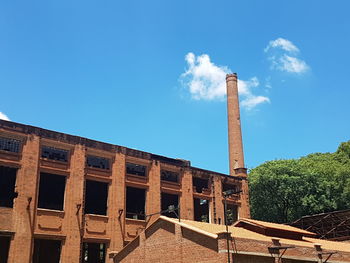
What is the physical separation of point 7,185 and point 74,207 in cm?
514

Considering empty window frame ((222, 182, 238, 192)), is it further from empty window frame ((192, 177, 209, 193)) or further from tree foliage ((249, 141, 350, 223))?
tree foliage ((249, 141, 350, 223))

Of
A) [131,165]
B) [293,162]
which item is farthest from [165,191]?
[293,162]

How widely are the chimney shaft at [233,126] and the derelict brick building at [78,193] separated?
1170 cm

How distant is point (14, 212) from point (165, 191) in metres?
13.8

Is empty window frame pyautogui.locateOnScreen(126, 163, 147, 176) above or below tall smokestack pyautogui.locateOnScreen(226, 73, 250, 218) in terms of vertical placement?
below

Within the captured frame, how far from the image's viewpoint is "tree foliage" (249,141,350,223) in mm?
50750

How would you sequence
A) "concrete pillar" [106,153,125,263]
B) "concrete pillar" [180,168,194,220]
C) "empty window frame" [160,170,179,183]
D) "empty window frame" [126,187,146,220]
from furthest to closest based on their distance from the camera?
"empty window frame" [160,170,179,183] < "concrete pillar" [180,168,194,220] < "empty window frame" [126,187,146,220] < "concrete pillar" [106,153,125,263]

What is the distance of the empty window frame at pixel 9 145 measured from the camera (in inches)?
1187

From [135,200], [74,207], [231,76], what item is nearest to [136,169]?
[135,200]

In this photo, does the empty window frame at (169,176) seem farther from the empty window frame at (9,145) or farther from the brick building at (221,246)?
the empty window frame at (9,145)

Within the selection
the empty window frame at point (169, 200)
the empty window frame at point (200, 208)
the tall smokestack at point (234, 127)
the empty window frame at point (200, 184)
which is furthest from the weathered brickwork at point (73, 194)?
the tall smokestack at point (234, 127)

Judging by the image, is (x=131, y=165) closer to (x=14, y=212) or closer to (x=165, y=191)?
(x=165, y=191)

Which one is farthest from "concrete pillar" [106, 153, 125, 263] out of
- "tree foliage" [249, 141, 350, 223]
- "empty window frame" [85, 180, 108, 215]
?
"tree foliage" [249, 141, 350, 223]

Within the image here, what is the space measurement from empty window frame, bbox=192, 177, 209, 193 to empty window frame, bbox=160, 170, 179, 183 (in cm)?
313
